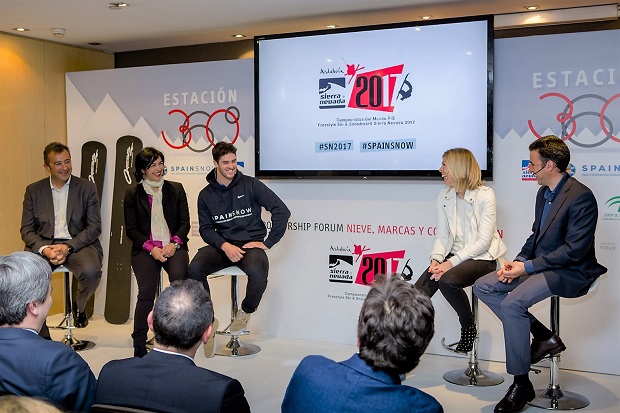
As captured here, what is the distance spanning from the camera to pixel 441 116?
495 centimetres

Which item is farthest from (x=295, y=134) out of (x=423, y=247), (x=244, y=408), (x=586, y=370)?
(x=244, y=408)

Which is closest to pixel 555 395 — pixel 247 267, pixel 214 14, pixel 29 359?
pixel 247 267

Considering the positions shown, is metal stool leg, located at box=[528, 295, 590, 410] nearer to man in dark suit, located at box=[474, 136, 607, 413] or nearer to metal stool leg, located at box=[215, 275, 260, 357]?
man in dark suit, located at box=[474, 136, 607, 413]

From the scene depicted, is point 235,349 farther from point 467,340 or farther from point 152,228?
point 467,340

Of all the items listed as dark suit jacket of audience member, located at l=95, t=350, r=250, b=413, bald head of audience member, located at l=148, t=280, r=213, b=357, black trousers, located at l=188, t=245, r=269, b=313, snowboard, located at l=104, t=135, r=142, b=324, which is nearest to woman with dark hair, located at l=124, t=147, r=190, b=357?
black trousers, located at l=188, t=245, r=269, b=313

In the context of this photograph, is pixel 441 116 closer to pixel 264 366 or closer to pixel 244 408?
pixel 264 366

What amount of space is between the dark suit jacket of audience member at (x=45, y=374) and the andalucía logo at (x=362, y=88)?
3.43m

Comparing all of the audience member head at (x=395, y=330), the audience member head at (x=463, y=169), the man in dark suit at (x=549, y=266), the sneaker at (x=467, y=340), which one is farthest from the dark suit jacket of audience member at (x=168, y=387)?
the audience member head at (x=463, y=169)

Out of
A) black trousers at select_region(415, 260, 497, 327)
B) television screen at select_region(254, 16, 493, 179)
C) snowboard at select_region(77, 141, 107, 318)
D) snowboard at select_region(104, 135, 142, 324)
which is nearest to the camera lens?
black trousers at select_region(415, 260, 497, 327)

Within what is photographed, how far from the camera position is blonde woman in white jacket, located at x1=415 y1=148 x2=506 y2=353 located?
14.1 feet

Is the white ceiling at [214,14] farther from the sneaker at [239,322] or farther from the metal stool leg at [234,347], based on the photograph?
the sneaker at [239,322]

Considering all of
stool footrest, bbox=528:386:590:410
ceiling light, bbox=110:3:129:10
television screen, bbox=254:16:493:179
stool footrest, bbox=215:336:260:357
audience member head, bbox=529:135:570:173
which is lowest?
stool footrest, bbox=528:386:590:410

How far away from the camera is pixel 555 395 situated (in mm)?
4012

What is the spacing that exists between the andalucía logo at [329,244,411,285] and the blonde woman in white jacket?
72cm
